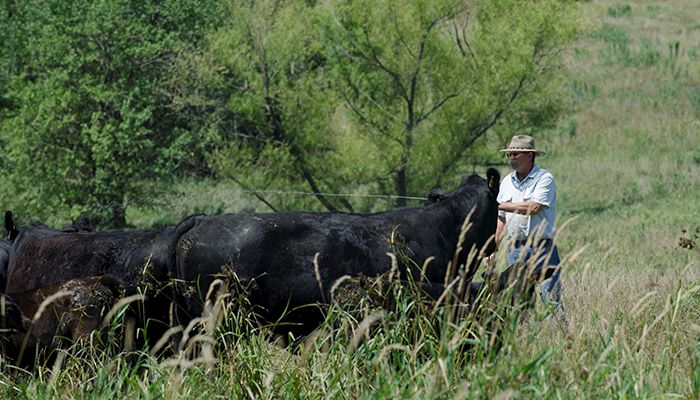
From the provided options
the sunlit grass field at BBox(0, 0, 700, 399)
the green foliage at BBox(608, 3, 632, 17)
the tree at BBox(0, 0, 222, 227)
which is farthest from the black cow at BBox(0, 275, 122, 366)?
the green foliage at BBox(608, 3, 632, 17)

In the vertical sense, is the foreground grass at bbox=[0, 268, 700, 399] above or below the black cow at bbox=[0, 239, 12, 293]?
above

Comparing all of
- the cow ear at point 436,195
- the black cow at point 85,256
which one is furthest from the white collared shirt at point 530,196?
the black cow at point 85,256

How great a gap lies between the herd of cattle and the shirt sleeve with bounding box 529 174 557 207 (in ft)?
1.15

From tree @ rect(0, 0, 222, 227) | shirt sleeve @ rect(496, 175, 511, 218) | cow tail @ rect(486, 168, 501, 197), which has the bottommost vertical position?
tree @ rect(0, 0, 222, 227)

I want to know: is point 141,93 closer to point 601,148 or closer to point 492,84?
point 492,84

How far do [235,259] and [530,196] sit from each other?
2.55 metres

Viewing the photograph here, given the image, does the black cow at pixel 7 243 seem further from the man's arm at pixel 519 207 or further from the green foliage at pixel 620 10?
the green foliage at pixel 620 10

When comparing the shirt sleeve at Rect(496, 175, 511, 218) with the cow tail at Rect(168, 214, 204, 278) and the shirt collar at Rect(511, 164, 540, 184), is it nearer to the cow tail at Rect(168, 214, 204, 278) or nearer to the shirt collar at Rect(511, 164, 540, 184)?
the shirt collar at Rect(511, 164, 540, 184)

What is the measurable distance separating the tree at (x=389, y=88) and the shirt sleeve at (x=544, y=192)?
2214cm

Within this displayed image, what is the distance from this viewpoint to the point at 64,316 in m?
7.52

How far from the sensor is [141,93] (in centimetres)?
3434

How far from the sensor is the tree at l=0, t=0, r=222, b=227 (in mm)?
33406

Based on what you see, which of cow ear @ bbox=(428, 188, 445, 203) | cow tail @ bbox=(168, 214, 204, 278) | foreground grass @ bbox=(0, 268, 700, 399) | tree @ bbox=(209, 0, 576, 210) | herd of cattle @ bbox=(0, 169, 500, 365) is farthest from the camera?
tree @ bbox=(209, 0, 576, 210)

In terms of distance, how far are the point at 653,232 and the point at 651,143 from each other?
1251 centimetres
